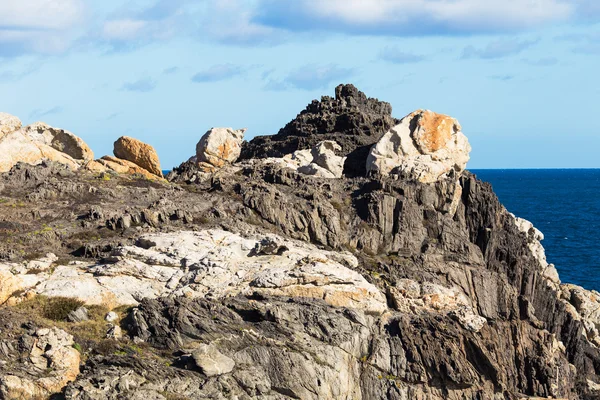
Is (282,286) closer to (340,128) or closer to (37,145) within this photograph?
(37,145)

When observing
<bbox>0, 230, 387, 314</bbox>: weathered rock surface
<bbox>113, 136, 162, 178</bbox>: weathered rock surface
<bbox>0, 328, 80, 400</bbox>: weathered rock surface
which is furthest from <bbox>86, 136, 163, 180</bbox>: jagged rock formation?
<bbox>0, 328, 80, 400</bbox>: weathered rock surface

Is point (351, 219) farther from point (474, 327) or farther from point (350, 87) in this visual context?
point (350, 87)

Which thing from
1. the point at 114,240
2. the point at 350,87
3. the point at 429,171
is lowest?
the point at 114,240

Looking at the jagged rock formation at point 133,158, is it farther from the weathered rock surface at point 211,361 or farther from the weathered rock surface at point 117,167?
the weathered rock surface at point 211,361

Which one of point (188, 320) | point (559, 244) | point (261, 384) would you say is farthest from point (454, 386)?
point (559, 244)

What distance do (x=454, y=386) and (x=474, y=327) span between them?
117 inches

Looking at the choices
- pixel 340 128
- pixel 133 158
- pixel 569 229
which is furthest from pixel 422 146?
pixel 569 229

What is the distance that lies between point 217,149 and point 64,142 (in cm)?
1259

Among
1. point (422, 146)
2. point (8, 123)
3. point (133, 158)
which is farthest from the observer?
point (133, 158)

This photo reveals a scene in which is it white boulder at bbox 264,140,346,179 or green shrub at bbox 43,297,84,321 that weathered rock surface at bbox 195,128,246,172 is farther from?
green shrub at bbox 43,297,84,321

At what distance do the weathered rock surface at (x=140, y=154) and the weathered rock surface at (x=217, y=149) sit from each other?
5669 mm

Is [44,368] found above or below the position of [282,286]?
below

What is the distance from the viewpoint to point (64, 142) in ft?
203

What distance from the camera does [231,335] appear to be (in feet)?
119
